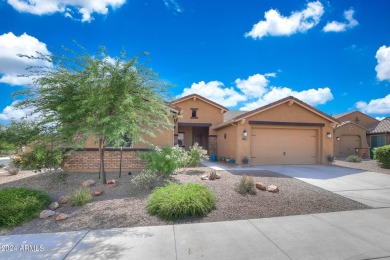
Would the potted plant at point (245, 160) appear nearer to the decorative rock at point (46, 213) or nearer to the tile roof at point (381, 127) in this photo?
the decorative rock at point (46, 213)

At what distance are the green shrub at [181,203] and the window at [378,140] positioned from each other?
82.8ft

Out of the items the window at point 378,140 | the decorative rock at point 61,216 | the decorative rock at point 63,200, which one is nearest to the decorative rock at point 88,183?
the decorative rock at point 63,200

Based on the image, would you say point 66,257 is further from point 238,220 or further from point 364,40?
point 364,40

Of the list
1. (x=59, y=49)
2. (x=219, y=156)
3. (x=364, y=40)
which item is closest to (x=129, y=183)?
(x=59, y=49)

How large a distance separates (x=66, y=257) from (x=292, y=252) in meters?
3.74

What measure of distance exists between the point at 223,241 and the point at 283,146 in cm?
1119

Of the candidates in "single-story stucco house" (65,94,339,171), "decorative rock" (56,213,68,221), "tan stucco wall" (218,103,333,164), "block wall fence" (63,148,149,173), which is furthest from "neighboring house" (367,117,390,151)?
"decorative rock" (56,213,68,221)

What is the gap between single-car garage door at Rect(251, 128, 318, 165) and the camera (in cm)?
1364

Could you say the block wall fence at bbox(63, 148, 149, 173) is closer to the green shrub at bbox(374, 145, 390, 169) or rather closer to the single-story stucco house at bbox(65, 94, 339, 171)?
the single-story stucco house at bbox(65, 94, 339, 171)

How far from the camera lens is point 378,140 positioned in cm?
2322

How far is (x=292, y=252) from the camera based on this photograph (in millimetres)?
3701

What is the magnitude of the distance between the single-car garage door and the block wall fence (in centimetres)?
710

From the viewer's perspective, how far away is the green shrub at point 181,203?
5211 mm

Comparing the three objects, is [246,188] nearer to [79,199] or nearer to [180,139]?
[79,199]
